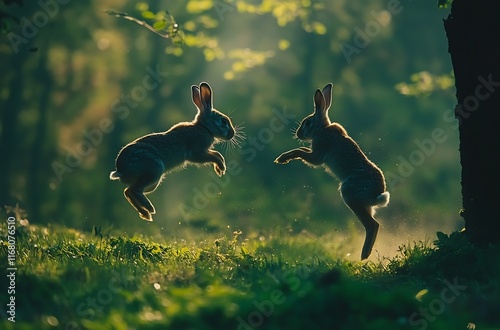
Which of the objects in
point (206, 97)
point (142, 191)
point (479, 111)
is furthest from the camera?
point (206, 97)

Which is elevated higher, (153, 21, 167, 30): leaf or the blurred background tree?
the blurred background tree

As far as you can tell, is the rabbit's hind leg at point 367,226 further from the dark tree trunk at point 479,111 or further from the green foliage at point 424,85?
the green foliage at point 424,85

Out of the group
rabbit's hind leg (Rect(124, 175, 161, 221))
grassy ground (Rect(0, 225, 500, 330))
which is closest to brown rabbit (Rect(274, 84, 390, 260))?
grassy ground (Rect(0, 225, 500, 330))

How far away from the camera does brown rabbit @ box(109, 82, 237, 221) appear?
35.5ft

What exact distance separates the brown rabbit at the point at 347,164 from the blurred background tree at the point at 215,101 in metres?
13.4

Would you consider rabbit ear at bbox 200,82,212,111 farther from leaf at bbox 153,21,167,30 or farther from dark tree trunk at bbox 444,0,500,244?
dark tree trunk at bbox 444,0,500,244

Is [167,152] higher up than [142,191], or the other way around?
[167,152]

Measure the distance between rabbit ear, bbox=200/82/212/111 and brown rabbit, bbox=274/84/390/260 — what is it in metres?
1.48

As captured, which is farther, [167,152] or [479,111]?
[167,152]

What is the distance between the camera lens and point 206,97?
12102mm

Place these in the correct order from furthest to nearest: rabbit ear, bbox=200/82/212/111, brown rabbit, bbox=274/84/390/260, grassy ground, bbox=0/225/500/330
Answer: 1. rabbit ear, bbox=200/82/212/111
2. brown rabbit, bbox=274/84/390/260
3. grassy ground, bbox=0/225/500/330

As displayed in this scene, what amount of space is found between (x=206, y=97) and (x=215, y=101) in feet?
64.4

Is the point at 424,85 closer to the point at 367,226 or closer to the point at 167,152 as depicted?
the point at 367,226

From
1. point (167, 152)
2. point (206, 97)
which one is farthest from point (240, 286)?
point (206, 97)
